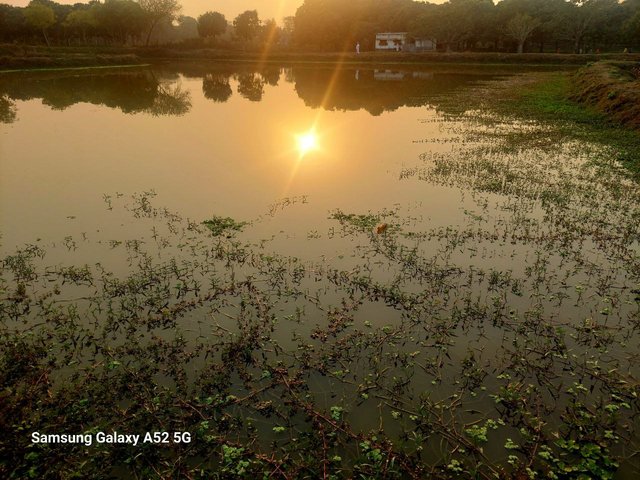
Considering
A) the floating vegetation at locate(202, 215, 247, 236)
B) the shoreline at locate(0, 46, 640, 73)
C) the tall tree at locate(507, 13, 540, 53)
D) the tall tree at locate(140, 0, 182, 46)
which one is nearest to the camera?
the floating vegetation at locate(202, 215, 247, 236)

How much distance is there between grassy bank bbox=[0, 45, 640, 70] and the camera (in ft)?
244

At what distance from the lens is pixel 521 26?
106062 millimetres

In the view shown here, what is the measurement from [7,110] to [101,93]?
1418cm

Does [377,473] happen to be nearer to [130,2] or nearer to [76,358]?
[76,358]

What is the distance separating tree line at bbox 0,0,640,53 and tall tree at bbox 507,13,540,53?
0.24 m

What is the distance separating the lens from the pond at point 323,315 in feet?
21.5

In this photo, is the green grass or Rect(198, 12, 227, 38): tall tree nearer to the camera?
the green grass

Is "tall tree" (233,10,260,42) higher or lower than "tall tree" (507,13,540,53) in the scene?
higher

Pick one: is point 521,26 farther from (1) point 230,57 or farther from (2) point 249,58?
(1) point 230,57

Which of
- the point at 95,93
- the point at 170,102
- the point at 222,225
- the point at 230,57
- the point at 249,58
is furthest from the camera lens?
the point at 230,57

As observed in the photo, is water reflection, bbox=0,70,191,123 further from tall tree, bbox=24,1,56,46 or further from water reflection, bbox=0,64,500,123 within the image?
tall tree, bbox=24,1,56,46

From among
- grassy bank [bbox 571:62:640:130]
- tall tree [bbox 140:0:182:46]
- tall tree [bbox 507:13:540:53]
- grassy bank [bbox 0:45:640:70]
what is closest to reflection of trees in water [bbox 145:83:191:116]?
grassy bank [bbox 571:62:640:130]

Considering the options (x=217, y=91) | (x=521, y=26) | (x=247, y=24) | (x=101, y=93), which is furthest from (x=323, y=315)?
(x=247, y=24)

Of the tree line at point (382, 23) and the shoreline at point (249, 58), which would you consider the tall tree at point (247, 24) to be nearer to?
the tree line at point (382, 23)
